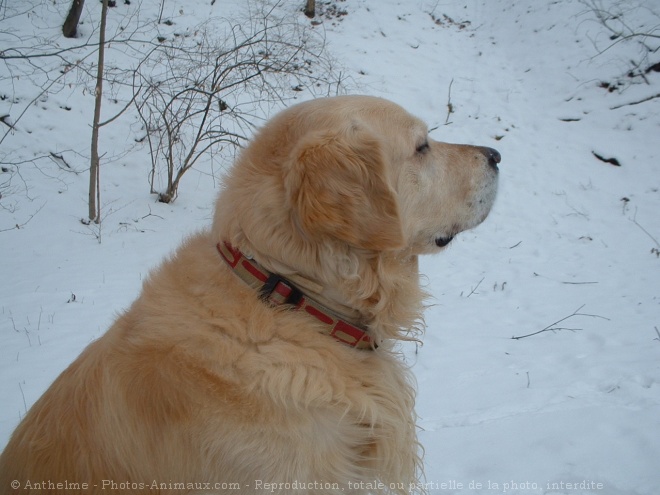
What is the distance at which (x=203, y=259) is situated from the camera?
1919 mm

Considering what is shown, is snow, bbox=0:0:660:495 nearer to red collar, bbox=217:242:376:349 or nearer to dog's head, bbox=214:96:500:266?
red collar, bbox=217:242:376:349


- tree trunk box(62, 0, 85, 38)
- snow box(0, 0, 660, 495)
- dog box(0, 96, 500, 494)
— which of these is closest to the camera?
dog box(0, 96, 500, 494)

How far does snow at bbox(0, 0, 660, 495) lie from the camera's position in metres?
3.10

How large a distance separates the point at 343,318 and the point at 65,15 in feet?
44.1

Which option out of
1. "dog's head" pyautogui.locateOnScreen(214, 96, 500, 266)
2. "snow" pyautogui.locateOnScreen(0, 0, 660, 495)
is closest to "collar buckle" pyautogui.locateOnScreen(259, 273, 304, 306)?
"dog's head" pyautogui.locateOnScreen(214, 96, 500, 266)

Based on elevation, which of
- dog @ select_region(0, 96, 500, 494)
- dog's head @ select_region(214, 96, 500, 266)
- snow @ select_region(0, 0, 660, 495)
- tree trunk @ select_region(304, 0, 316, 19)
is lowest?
snow @ select_region(0, 0, 660, 495)

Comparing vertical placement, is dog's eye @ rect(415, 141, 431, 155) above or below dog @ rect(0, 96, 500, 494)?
above

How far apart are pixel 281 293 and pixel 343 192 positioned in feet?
1.55

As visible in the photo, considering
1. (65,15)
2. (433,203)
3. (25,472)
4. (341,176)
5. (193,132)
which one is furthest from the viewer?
(65,15)

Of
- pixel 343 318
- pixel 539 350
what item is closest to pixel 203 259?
pixel 343 318

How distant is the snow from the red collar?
1.47 meters

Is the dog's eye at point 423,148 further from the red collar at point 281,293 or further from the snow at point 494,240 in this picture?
the snow at point 494,240

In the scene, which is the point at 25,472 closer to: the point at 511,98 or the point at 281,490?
the point at 281,490

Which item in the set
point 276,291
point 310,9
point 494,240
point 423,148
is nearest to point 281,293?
point 276,291
